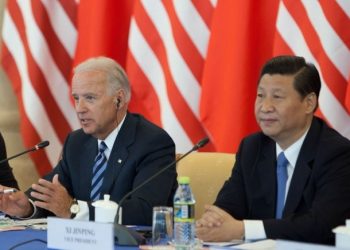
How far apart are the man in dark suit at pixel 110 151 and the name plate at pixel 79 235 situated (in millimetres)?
859

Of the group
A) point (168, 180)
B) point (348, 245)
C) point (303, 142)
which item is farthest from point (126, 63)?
point (348, 245)

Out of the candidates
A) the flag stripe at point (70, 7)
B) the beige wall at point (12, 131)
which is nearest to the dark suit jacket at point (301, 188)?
the flag stripe at point (70, 7)

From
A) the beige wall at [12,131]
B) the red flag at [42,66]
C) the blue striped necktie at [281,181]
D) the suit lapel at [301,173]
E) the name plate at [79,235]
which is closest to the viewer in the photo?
the name plate at [79,235]

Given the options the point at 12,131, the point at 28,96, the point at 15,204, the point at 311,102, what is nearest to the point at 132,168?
the point at 15,204

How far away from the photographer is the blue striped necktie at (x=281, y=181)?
3227mm

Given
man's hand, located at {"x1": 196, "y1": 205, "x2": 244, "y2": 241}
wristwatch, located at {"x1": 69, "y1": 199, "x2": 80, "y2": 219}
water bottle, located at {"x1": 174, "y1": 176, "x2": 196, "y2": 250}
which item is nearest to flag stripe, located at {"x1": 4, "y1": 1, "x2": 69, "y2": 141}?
wristwatch, located at {"x1": 69, "y1": 199, "x2": 80, "y2": 219}

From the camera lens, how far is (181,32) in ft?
15.5

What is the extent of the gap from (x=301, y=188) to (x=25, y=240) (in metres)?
1.14

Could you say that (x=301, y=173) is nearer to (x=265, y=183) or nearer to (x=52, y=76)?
(x=265, y=183)

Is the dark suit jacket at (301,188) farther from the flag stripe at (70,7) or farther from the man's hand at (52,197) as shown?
the flag stripe at (70,7)

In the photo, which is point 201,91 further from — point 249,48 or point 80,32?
point 80,32

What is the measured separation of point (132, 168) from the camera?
359 cm

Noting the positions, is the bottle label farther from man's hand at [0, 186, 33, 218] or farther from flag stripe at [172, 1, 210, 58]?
flag stripe at [172, 1, 210, 58]

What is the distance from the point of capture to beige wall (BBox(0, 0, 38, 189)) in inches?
215
